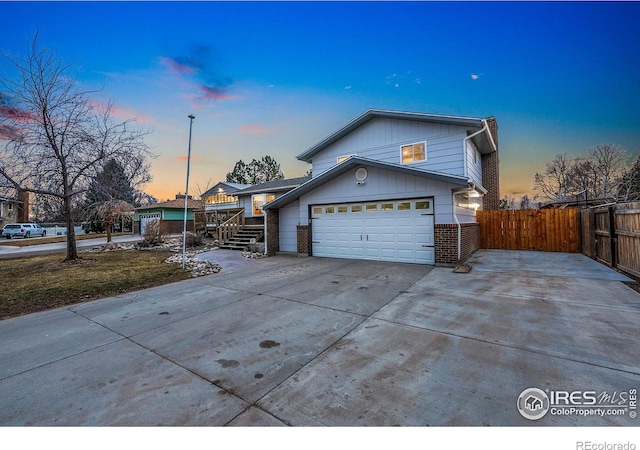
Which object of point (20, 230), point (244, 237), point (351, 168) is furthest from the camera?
point (20, 230)

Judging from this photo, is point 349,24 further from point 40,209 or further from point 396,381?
point 40,209

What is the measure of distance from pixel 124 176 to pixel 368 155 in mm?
10905

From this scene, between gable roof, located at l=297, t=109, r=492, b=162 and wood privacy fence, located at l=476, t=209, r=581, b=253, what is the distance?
3759mm

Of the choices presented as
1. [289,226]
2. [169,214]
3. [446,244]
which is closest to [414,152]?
[446,244]

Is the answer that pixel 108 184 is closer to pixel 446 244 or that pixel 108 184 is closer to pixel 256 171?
pixel 446 244

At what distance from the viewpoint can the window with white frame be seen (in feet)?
70.8

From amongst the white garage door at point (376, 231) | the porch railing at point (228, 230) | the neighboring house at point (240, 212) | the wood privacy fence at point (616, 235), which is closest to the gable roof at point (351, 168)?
the white garage door at point (376, 231)

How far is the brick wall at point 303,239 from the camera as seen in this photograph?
11.7 metres

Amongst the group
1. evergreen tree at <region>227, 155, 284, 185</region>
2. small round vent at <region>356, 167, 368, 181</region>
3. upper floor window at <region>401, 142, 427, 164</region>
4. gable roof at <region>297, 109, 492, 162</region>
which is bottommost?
small round vent at <region>356, 167, 368, 181</region>

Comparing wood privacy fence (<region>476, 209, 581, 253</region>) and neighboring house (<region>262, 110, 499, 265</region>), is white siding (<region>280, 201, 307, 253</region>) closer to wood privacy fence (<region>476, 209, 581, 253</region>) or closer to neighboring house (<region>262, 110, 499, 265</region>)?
neighboring house (<region>262, 110, 499, 265</region>)

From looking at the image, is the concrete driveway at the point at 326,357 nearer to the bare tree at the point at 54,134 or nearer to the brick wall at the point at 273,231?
the brick wall at the point at 273,231

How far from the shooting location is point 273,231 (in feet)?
42.0

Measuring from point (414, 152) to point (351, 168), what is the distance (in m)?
3.18

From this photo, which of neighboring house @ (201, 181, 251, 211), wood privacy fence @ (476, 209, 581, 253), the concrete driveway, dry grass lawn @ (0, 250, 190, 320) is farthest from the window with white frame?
the concrete driveway
